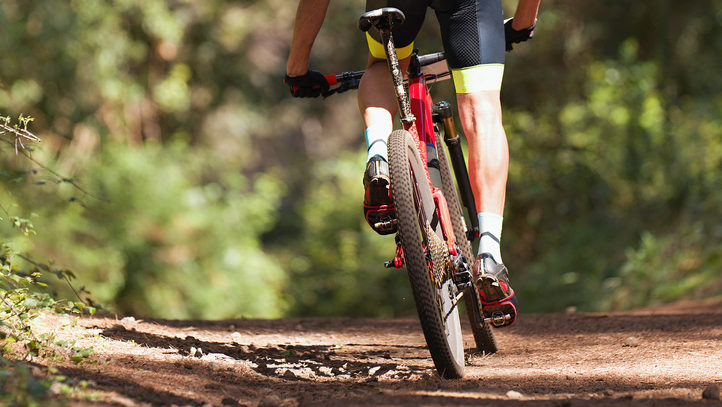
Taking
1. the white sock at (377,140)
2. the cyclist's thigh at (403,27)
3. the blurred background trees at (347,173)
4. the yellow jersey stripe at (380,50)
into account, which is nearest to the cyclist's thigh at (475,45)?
the cyclist's thigh at (403,27)

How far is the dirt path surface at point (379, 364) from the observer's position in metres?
2.59

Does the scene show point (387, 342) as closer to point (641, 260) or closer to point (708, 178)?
point (641, 260)

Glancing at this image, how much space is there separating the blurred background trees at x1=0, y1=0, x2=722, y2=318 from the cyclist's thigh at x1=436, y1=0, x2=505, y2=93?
5244 millimetres

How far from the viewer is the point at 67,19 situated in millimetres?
11602

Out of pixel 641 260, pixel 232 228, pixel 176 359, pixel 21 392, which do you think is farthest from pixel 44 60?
pixel 21 392

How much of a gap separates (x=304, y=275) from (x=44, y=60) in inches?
222

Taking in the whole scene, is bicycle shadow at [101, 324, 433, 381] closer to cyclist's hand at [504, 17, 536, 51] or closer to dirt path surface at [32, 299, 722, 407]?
dirt path surface at [32, 299, 722, 407]

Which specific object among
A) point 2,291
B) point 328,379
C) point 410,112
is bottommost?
point 328,379

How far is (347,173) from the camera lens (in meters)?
14.3

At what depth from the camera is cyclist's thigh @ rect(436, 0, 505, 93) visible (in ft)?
10.1

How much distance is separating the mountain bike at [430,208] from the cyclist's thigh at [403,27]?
0.46 feet

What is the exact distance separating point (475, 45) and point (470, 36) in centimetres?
4

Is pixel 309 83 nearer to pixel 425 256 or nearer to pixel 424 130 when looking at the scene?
pixel 424 130

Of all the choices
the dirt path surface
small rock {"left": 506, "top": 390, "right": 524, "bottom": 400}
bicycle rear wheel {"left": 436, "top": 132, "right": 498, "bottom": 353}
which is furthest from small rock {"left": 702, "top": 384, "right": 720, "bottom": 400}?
bicycle rear wheel {"left": 436, "top": 132, "right": 498, "bottom": 353}
